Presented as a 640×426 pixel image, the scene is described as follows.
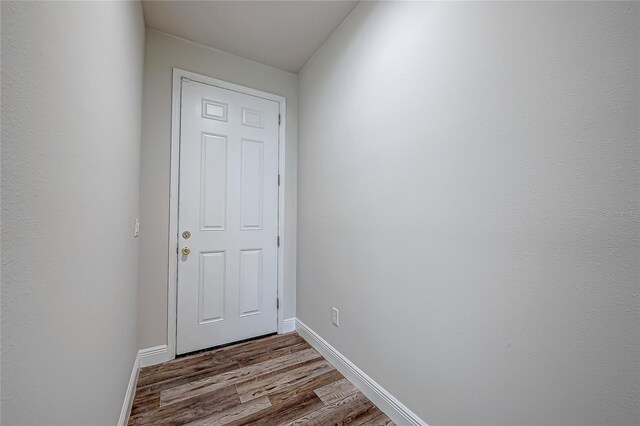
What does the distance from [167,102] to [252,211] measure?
3.57ft

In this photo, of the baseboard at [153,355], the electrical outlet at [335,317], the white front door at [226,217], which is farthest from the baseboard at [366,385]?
the baseboard at [153,355]

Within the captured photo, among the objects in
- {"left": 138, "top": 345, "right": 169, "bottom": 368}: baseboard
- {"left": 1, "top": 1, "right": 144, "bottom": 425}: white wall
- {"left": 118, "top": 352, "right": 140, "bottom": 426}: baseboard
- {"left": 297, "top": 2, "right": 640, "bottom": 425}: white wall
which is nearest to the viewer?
{"left": 1, "top": 1, "right": 144, "bottom": 425}: white wall

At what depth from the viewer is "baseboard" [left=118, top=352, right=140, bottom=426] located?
1.31m

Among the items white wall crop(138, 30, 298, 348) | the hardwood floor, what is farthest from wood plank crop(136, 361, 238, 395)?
white wall crop(138, 30, 298, 348)

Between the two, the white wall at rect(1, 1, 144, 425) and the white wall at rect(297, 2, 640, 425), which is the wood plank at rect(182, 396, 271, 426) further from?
the white wall at rect(297, 2, 640, 425)

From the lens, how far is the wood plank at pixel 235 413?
55.7 inches

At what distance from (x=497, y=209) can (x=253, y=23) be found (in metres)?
2.04

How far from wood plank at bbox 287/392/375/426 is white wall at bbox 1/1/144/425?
938 millimetres

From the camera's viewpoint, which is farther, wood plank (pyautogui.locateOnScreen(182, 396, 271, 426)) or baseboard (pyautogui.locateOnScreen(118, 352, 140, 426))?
wood plank (pyautogui.locateOnScreen(182, 396, 271, 426))

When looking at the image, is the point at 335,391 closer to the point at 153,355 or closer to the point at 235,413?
the point at 235,413

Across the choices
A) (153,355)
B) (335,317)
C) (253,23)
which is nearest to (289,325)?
(335,317)

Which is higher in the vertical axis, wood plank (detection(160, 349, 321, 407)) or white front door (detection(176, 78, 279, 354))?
white front door (detection(176, 78, 279, 354))

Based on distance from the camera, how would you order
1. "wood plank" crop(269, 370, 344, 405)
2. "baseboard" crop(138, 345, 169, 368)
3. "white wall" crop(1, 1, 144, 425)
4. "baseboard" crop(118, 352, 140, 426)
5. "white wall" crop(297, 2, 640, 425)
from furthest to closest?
"baseboard" crop(138, 345, 169, 368)
"wood plank" crop(269, 370, 344, 405)
"baseboard" crop(118, 352, 140, 426)
"white wall" crop(297, 2, 640, 425)
"white wall" crop(1, 1, 144, 425)

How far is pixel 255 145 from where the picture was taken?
2.37m
